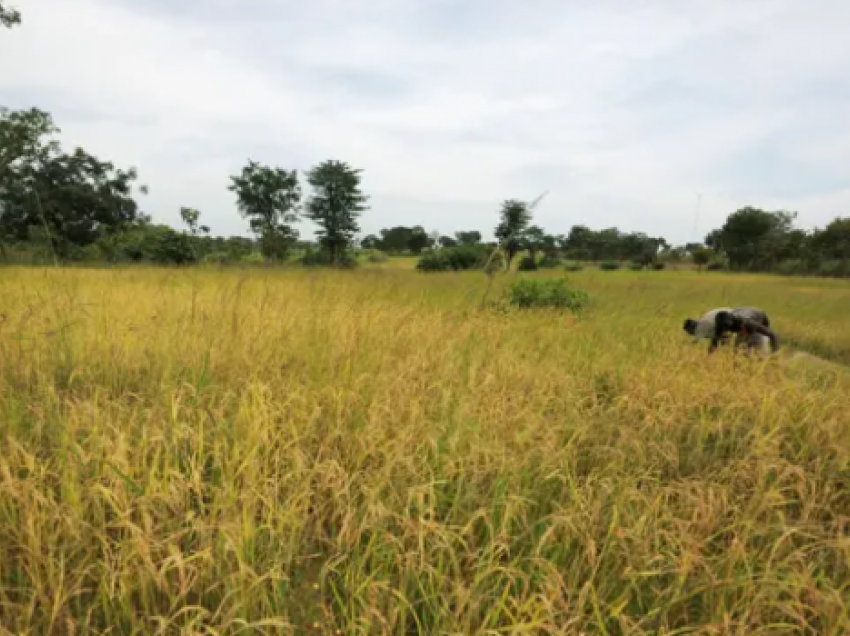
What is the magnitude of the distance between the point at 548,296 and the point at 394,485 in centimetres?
553

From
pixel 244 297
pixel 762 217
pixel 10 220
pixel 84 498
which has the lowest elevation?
pixel 84 498

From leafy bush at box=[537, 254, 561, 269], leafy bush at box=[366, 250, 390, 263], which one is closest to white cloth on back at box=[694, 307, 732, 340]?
leafy bush at box=[366, 250, 390, 263]

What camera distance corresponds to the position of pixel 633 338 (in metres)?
4.37

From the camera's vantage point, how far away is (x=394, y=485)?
5.33ft

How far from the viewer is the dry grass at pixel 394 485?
1.22 m

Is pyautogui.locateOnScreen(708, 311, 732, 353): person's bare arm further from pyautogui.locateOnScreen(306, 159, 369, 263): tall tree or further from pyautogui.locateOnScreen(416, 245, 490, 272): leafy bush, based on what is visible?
pyautogui.locateOnScreen(306, 159, 369, 263): tall tree

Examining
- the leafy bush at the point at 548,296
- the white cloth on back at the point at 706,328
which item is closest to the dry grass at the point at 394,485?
the white cloth on back at the point at 706,328

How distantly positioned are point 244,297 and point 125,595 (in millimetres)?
3308

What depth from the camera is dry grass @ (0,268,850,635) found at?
1222 millimetres

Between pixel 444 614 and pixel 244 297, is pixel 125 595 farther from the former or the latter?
pixel 244 297

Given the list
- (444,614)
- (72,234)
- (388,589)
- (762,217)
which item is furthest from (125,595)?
(762,217)

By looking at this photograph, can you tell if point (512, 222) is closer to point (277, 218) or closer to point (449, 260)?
point (449, 260)

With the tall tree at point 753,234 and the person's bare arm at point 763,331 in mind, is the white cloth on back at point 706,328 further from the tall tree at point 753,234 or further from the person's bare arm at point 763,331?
the tall tree at point 753,234

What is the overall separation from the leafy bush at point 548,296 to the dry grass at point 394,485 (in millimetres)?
3138
